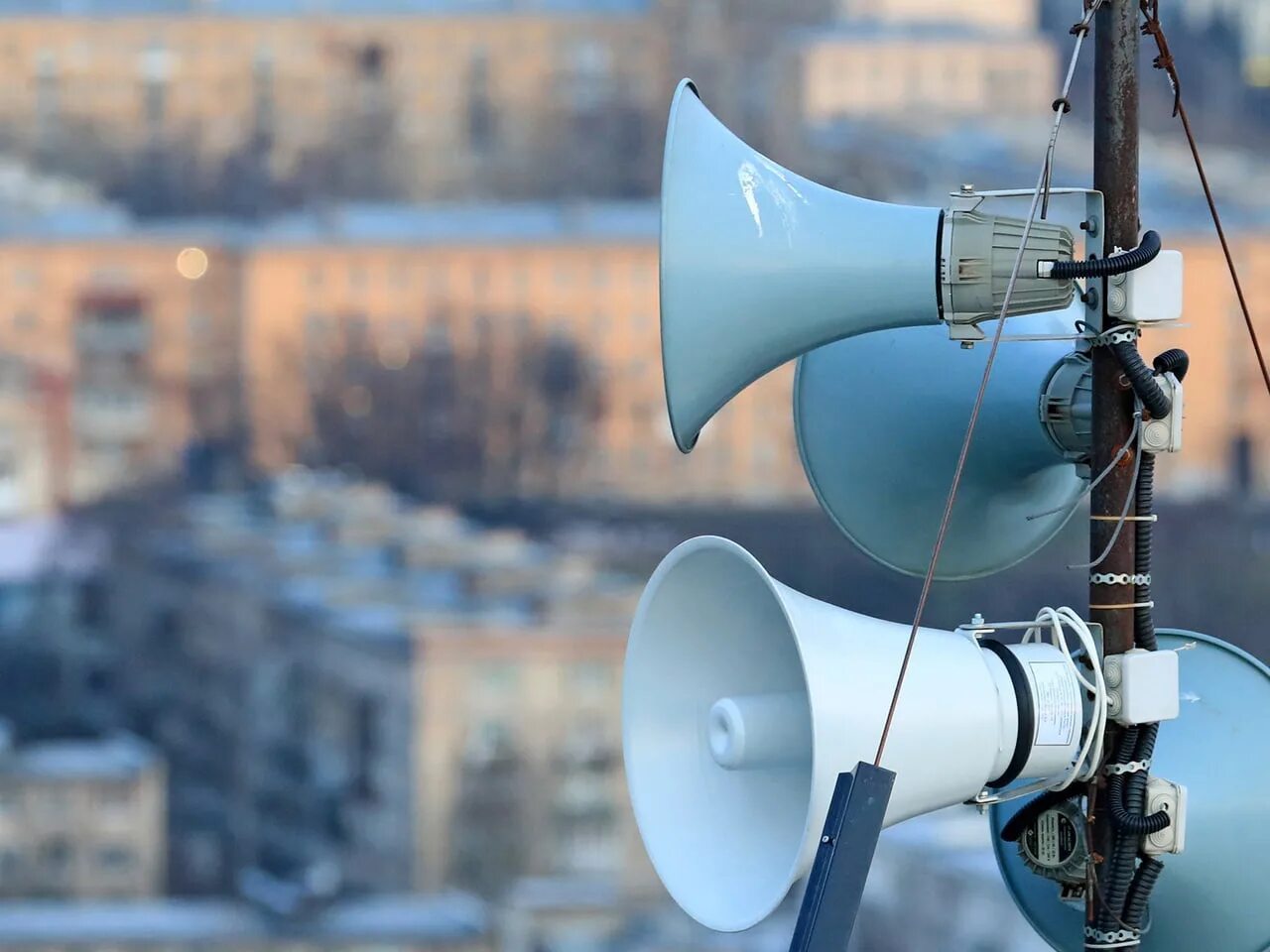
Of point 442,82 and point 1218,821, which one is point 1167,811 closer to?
point 1218,821

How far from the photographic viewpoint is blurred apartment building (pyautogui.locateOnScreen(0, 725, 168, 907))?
16.5m

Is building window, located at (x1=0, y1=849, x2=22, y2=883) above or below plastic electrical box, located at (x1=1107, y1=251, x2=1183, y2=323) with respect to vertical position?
below

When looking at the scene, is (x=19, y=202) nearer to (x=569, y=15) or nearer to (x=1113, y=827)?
(x=569, y=15)

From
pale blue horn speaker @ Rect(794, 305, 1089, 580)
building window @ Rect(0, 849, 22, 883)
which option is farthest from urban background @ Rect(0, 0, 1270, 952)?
pale blue horn speaker @ Rect(794, 305, 1089, 580)

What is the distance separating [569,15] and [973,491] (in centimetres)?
1671

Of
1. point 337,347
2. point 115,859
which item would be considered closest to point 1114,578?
point 337,347

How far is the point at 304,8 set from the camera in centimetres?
1841

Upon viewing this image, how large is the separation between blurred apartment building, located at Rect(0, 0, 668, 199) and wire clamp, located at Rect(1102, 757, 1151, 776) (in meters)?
16.5

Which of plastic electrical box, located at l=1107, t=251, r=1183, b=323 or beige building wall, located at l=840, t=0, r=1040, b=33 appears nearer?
plastic electrical box, located at l=1107, t=251, r=1183, b=323

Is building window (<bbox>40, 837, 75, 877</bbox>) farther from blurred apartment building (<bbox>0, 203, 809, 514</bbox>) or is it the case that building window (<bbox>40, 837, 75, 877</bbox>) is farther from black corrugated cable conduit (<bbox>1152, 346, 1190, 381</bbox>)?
black corrugated cable conduit (<bbox>1152, 346, 1190, 381</bbox>)

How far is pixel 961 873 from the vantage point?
14.4 meters

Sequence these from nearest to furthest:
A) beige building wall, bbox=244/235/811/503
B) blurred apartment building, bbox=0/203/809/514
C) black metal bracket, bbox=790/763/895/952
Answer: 1. black metal bracket, bbox=790/763/895/952
2. beige building wall, bbox=244/235/811/503
3. blurred apartment building, bbox=0/203/809/514

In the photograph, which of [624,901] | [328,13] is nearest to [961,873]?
[624,901]

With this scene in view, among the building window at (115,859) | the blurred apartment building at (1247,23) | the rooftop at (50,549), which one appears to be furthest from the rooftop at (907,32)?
the building window at (115,859)
